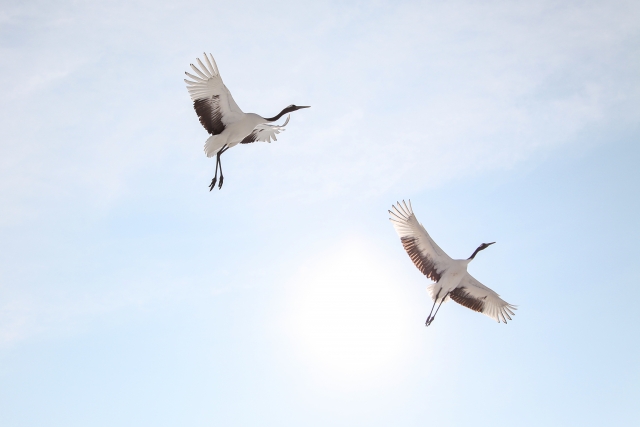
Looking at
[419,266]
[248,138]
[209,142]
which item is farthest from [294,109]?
[419,266]

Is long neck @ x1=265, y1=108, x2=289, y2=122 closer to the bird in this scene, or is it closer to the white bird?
the bird

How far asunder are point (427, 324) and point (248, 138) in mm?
8680

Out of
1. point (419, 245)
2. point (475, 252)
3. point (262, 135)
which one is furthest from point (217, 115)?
point (475, 252)

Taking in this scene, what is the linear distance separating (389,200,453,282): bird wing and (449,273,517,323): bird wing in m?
1.10

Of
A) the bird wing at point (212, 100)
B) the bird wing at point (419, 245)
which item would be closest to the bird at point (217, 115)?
the bird wing at point (212, 100)

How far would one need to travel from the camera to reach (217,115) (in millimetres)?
24047

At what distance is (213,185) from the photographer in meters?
25.6

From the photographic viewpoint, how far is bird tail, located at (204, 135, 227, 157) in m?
24.3

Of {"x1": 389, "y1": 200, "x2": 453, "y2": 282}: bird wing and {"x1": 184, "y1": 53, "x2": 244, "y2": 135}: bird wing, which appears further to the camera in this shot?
{"x1": 389, "y1": 200, "x2": 453, "y2": 282}: bird wing

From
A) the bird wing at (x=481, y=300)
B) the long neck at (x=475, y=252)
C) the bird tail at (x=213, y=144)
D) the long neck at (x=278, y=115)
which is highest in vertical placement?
the long neck at (x=278, y=115)

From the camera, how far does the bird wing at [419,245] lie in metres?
25.7

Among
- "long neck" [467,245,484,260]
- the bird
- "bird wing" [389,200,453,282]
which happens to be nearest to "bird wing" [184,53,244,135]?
the bird

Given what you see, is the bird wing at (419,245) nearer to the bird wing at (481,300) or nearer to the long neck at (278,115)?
the bird wing at (481,300)

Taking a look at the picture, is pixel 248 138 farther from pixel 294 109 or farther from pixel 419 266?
pixel 419 266
